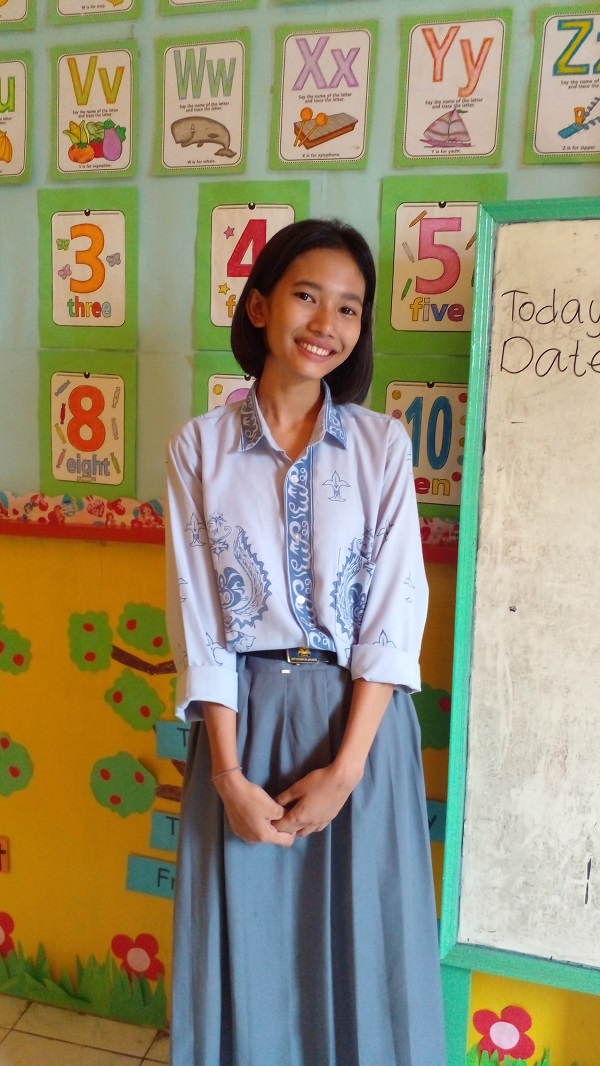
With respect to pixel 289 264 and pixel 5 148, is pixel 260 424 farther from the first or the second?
pixel 5 148

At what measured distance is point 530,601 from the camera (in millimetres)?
1320

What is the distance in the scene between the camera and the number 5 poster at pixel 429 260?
1.41 metres

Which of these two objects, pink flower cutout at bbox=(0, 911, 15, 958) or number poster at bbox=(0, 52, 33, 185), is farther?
pink flower cutout at bbox=(0, 911, 15, 958)

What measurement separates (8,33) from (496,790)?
1663mm

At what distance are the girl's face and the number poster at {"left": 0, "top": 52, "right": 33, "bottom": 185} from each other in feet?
2.58

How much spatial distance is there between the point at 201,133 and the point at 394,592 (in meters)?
0.94

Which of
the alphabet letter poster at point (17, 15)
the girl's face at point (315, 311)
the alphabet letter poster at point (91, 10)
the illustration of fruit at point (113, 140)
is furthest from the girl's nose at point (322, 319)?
the alphabet letter poster at point (17, 15)

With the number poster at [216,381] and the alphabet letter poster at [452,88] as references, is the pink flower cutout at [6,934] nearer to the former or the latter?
the number poster at [216,381]

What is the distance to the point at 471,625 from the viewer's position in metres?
1.35

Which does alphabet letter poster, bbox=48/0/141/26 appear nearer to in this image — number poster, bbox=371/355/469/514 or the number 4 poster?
the number 4 poster

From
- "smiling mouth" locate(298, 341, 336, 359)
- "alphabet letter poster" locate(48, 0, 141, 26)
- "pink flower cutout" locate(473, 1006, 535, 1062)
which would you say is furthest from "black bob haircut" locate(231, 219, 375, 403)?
"pink flower cutout" locate(473, 1006, 535, 1062)

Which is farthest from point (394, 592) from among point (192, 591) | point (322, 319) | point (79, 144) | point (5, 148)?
point (5, 148)

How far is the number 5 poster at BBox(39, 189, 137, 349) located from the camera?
1.59 m

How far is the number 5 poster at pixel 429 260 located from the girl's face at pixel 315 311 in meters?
0.29
